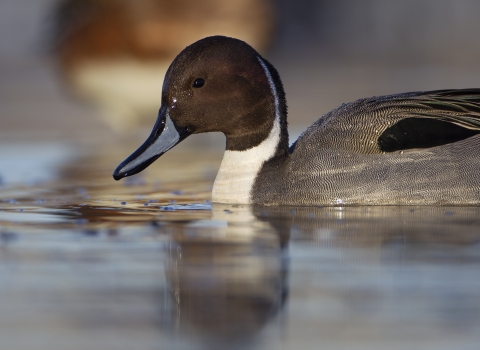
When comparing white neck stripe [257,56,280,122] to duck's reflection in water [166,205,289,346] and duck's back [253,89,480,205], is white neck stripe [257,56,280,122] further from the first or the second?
duck's reflection in water [166,205,289,346]

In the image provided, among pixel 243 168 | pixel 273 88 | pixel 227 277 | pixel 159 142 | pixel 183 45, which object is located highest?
pixel 183 45

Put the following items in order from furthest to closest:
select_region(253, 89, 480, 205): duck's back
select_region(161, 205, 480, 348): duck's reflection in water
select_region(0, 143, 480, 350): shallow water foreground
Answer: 1. select_region(253, 89, 480, 205): duck's back
2. select_region(161, 205, 480, 348): duck's reflection in water
3. select_region(0, 143, 480, 350): shallow water foreground

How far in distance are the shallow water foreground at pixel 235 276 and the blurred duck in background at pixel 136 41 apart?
4.31 m

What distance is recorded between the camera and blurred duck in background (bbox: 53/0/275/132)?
9930mm

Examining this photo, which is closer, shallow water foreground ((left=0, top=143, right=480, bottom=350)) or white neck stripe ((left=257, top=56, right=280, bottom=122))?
shallow water foreground ((left=0, top=143, right=480, bottom=350))

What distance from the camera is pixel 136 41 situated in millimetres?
10023

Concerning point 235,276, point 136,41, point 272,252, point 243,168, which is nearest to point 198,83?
point 243,168

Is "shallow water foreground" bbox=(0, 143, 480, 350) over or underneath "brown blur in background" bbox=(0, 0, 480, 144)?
underneath

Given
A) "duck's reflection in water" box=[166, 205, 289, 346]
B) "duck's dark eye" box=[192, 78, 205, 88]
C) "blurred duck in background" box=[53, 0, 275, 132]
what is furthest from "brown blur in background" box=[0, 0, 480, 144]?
"duck's reflection in water" box=[166, 205, 289, 346]

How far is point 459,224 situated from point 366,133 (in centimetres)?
90

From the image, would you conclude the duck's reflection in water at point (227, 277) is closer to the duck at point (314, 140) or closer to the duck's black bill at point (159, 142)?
the duck at point (314, 140)

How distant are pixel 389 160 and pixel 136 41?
511cm

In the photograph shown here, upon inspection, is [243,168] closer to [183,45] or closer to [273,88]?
[273,88]

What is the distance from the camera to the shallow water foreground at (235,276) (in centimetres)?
295
